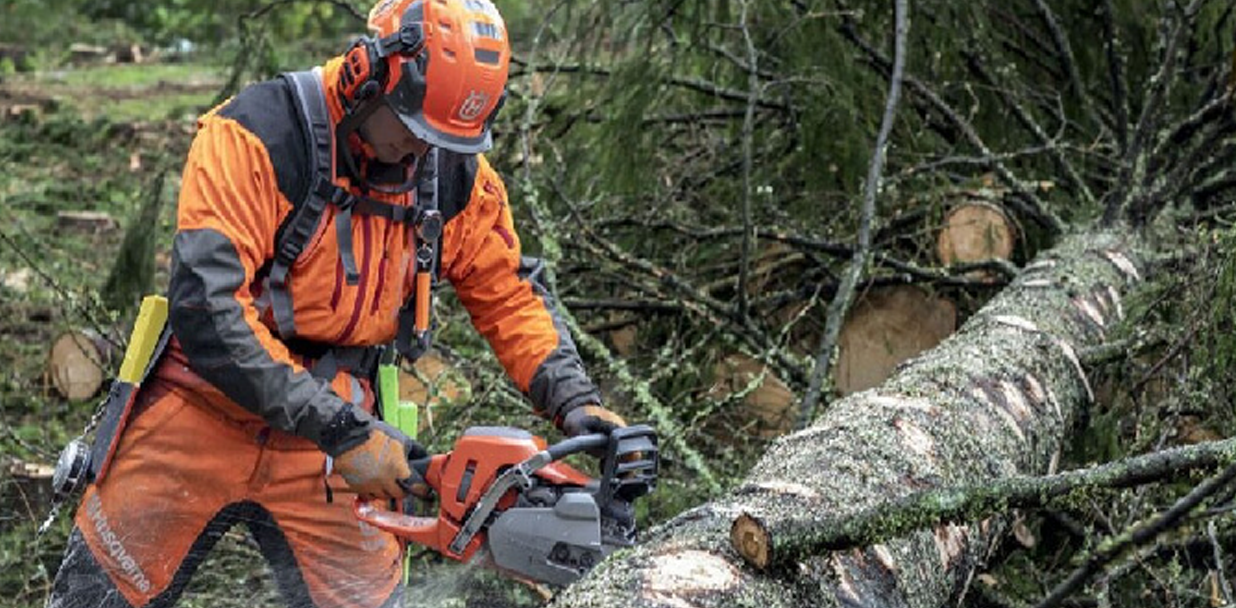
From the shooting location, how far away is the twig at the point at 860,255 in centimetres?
411

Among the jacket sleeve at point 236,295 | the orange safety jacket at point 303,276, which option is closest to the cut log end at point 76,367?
the orange safety jacket at point 303,276

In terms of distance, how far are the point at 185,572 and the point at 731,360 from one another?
7.64 ft

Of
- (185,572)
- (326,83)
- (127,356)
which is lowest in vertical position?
(185,572)

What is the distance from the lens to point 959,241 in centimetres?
536

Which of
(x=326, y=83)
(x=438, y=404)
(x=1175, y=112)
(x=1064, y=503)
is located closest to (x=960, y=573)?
(x=1064, y=503)

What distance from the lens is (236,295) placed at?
2.98 m

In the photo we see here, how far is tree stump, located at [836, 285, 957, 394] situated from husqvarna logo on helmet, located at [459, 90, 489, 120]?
99.5 inches

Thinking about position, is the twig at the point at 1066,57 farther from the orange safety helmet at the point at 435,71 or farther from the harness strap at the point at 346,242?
the harness strap at the point at 346,242

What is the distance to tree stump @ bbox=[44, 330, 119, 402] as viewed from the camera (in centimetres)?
580

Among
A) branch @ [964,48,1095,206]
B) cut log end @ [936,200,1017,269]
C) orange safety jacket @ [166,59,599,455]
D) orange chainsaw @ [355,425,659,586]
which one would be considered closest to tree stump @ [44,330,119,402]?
orange safety jacket @ [166,59,599,455]

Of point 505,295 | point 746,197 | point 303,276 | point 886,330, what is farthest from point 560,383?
point 886,330

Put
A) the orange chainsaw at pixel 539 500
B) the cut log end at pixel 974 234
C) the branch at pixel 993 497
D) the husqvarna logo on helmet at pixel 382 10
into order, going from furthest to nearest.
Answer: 1. the cut log end at pixel 974 234
2. the husqvarna logo on helmet at pixel 382 10
3. the orange chainsaw at pixel 539 500
4. the branch at pixel 993 497

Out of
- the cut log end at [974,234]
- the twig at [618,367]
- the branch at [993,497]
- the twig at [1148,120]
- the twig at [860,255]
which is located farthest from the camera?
the cut log end at [974,234]

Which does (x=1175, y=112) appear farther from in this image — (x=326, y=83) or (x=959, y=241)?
(x=326, y=83)
